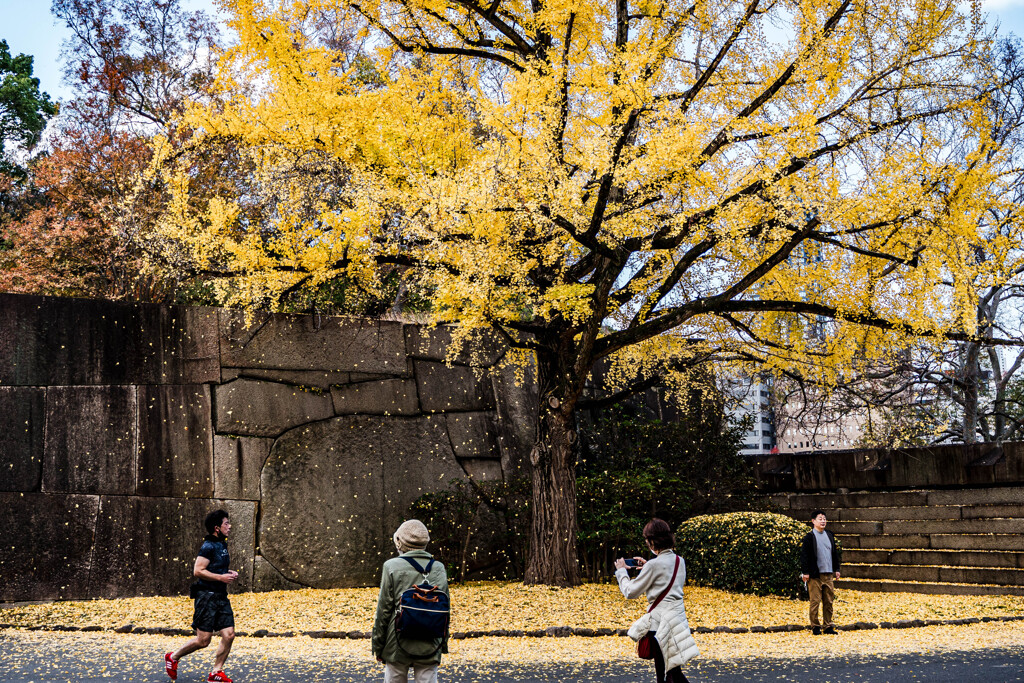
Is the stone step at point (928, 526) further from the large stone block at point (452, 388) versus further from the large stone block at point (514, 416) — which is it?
the large stone block at point (452, 388)

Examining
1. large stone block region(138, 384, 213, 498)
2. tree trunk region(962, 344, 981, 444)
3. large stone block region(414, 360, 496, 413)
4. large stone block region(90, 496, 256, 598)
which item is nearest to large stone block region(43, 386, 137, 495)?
large stone block region(138, 384, 213, 498)

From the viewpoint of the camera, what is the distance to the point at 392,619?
4.37 metres

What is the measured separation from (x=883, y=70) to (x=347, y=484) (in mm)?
8994

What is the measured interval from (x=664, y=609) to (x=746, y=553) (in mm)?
6546

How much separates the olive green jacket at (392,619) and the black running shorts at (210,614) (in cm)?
258

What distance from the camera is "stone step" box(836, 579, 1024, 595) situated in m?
11.3

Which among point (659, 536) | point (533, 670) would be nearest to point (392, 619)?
point (659, 536)

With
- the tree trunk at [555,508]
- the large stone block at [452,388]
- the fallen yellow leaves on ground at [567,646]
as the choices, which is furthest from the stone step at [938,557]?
the large stone block at [452,388]

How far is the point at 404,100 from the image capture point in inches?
420

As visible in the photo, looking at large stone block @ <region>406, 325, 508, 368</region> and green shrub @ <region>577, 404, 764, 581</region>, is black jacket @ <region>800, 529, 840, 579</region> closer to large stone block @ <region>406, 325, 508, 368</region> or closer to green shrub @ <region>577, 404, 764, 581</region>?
green shrub @ <region>577, 404, 764, 581</region>

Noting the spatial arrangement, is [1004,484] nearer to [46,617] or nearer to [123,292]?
[46,617]

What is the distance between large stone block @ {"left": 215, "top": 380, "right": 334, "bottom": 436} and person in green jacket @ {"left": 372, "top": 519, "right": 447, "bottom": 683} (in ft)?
24.9

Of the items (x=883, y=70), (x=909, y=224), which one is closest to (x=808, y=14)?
(x=883, y=70)

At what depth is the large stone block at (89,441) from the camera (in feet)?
33.7
